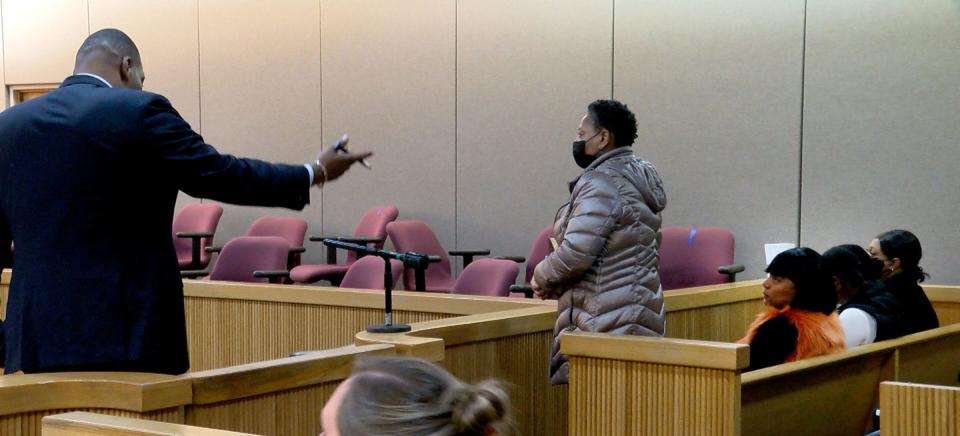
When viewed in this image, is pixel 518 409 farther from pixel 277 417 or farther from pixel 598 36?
pixel 598 36

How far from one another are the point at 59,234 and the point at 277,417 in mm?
652

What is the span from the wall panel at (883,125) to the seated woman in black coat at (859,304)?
6.34 feet

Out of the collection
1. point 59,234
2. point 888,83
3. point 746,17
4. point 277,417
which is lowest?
point 277,417

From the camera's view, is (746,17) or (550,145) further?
(550,145)

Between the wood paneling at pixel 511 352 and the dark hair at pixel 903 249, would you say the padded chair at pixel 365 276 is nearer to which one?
the wood paneling at pixel 511 352

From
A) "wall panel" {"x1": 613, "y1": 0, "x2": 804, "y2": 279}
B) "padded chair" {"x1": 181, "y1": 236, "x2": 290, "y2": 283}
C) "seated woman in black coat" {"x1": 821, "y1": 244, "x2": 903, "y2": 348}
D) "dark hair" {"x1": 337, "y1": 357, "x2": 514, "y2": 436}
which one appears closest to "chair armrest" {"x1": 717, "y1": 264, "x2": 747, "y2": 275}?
"wall panel" {"x1": 613, "y1": 0, "x2": 804, "y2": 279}

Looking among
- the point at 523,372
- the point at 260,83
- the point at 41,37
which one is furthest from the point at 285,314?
the point at 41,37

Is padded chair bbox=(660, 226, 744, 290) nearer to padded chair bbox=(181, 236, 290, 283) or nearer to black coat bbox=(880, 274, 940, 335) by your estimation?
black coat bbox=(880, 274, 940, 335)

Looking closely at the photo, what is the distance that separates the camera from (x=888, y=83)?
6.24 m

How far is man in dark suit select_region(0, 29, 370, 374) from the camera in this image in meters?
2.16

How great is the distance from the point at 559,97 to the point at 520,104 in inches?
11.8

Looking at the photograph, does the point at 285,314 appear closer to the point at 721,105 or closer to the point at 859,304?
the point at 859,304

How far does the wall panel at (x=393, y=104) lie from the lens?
26.0 feet

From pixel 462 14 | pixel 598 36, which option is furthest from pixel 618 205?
pixel 462 14
